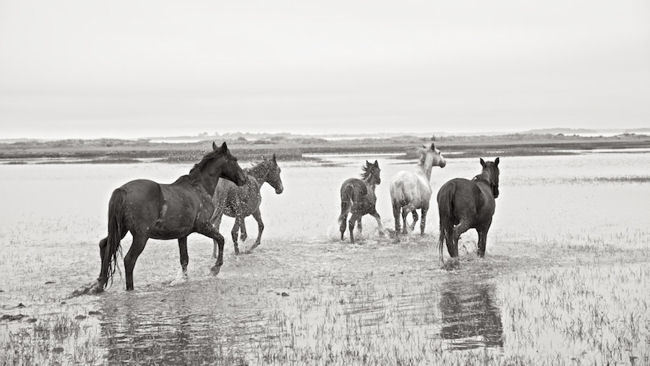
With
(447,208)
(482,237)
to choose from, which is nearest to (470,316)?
(447,208)

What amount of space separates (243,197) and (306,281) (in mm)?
3705

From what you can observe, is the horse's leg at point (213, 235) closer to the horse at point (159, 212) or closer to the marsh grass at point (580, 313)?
the horse at point (159, 212)

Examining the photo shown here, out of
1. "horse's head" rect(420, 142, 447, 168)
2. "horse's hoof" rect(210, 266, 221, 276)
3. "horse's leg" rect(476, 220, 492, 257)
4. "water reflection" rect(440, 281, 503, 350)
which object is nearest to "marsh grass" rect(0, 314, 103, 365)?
"horse's hoof" rect(210, 266, 221, 276)

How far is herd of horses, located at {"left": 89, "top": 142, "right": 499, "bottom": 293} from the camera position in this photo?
10438mm

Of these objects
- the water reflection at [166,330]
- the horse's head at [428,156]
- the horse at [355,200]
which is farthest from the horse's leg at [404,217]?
the water reflection at [166,330]

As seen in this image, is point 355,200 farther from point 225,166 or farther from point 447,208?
point 225,166

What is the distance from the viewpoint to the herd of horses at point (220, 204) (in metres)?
10.4

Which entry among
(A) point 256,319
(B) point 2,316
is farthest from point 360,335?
(B) point 2,316

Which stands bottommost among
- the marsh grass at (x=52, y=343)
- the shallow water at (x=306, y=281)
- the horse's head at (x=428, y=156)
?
the shallow water at (x=306, y=281)

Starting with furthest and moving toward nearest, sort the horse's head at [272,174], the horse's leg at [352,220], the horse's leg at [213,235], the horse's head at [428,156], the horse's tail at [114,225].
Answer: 1. the horse's head at [428,156]
2. the horse's head at [272,174]
3. the horse's leg at [352,220]
4. the horse's leg at [213,235]
5. the horse's tail at [114,225]

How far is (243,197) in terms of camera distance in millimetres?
14484

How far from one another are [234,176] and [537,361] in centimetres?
662

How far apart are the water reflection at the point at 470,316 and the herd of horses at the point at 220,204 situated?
6.14 ft

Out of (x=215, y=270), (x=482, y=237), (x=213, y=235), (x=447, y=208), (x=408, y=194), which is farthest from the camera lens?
(x=408, y=194)
